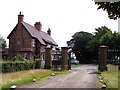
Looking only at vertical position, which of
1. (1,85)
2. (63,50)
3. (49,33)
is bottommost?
(1,85)

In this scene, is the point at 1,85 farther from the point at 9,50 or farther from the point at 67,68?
the point at 9,50

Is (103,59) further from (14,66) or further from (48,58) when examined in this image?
(14,66)

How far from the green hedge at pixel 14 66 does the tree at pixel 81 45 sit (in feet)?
217

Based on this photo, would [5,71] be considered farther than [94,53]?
No

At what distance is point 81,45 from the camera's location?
4023 inches

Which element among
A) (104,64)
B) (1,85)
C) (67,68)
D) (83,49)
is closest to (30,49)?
(67,68)

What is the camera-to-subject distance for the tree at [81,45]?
321 ft

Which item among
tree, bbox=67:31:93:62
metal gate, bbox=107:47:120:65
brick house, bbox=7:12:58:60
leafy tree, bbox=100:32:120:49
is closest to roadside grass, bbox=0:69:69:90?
metal gate, bbox=107:47:120:65

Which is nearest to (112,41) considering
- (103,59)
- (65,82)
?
(103,59)

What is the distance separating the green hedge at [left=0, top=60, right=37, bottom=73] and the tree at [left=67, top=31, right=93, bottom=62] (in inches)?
2608

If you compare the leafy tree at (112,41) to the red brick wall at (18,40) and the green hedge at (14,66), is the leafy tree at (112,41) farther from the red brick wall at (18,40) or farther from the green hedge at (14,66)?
the green hedge at (14,66)

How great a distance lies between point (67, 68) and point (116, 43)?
123ft

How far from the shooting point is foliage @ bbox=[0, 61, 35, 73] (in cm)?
2398

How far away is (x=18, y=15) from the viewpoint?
54312mm
